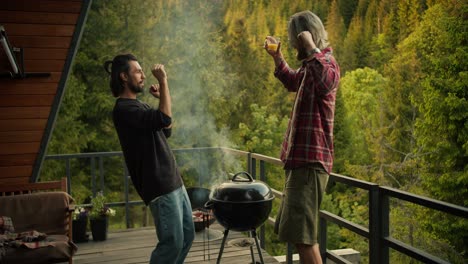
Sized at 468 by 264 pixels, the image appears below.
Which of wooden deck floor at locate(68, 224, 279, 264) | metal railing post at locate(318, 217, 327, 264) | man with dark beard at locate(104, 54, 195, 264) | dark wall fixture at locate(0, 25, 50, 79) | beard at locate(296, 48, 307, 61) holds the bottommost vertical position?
wooden deck floor at locate(68, 224, 279, 264)

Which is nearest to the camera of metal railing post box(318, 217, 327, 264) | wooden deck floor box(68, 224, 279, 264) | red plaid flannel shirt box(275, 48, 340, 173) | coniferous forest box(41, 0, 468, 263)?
red plaid flannel shirt box(275, 48, 340, 173)

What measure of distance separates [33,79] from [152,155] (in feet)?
5.04

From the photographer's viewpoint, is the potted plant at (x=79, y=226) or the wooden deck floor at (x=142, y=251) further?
the potted plant at (x=79, y=226)

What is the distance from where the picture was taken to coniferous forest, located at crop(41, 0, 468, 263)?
41.6 feet

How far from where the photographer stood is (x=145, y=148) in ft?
7.18

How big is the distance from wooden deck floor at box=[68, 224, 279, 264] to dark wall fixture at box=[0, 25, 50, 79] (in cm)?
149

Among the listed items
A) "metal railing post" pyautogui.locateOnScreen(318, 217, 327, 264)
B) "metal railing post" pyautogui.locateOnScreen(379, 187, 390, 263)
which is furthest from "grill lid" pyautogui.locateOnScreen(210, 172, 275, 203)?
"metal railing post" pyautogui.locateOnScreen(379, 187, 390, 263)

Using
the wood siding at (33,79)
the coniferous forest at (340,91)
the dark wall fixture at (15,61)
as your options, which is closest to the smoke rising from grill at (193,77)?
the coniferous forest at (340,91)

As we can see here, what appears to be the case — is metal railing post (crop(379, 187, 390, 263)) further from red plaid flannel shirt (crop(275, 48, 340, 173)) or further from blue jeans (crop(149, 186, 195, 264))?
blue jeans (crop(149, 186, 195, 264))

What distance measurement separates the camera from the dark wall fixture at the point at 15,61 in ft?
9.44

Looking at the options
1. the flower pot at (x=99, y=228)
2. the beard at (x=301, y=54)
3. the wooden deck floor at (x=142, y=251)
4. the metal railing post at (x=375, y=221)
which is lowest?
the wooden deck floor at (x=142, y=251)

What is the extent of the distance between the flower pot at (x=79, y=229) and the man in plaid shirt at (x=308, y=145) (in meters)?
2.57

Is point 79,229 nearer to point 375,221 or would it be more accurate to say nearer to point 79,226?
point 79,226

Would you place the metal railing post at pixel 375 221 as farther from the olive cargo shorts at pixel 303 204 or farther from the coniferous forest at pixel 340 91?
the coniferous forest at pixel 340 91
